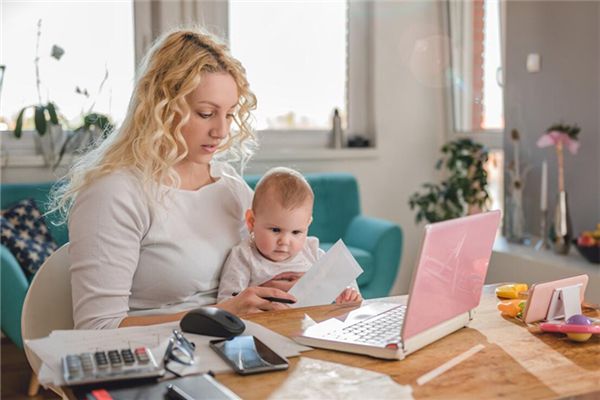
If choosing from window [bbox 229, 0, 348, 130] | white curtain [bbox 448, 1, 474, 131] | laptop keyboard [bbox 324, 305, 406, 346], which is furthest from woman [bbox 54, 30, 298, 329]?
white curtain [bbox 448, 1, 474, 131]

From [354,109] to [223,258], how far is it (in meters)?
3.08

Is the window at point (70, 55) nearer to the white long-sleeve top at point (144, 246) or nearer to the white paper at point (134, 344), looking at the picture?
the white long-sleeve top at point (144, 246)

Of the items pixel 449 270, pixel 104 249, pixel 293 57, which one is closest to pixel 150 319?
pixel 104 249

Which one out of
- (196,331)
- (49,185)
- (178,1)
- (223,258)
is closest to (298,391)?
(196,331)

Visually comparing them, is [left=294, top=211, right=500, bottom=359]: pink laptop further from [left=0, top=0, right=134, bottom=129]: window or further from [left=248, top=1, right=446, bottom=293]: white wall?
[left=248, top=1, right=446, bottom=293]: white wall

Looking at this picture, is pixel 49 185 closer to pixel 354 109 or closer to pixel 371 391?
pixel 354 109

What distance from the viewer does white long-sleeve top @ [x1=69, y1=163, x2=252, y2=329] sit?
1.57 meters

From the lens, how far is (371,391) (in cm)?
109

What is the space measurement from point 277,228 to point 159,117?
384mm

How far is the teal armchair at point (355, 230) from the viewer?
3746 millimetres

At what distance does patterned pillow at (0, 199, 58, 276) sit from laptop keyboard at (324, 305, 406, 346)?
2.12 m

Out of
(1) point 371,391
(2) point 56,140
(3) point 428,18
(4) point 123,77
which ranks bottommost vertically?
(1) point 371,391

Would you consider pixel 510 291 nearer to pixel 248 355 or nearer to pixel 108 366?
pixel 248 355

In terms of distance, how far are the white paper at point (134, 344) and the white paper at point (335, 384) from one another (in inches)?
3.3
